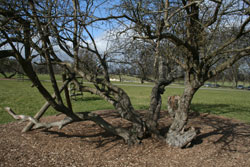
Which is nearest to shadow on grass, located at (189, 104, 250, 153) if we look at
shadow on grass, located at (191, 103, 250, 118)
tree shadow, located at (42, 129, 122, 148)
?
tree shadow, located at (42, 129, 122, 148)

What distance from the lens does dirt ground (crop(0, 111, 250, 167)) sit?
340 cm

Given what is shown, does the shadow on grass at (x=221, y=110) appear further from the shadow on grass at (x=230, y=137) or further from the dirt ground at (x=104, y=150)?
the dirt ground at (x=104, y=150)

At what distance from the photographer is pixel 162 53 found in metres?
4.88

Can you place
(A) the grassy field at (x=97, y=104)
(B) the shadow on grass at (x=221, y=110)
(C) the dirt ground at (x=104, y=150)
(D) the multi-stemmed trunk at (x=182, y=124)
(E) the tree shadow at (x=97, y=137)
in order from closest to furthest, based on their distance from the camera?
1. (C) the dirt ground at (x=104, y=150)
2. (D) the multi-stemmed trunk at (x=182, y=124)
3. (E) the tree shadow at (x=97, y=137)
4. (A) the grassy field at (x=97, y=104)
5. (B) the shadow on grass at (x=221, y=110)

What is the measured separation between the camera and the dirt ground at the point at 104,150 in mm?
3398

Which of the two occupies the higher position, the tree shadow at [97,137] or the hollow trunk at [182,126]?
the hollow trunk at [182,126]

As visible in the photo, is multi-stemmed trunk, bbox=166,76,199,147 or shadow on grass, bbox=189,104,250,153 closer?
multi-stemmed trunk, bbox=166,76,199,147

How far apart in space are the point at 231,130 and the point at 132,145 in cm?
348

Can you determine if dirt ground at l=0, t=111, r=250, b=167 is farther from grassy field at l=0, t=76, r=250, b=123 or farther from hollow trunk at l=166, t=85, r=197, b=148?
grassy field at l=0, t=76, r=250, b=123

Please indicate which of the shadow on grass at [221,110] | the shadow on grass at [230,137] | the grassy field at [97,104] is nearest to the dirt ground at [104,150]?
the shadow on grass at [230,137]

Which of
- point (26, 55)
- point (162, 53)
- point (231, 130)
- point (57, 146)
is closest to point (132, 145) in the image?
point (57, 146)

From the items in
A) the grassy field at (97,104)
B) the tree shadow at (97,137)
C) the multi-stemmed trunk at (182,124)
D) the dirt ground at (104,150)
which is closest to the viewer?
the dirt ground at (104,150)

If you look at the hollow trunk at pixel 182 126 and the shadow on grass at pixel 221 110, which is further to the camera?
the shadow on grass at pixel 221 110

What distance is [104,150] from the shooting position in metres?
3.84
